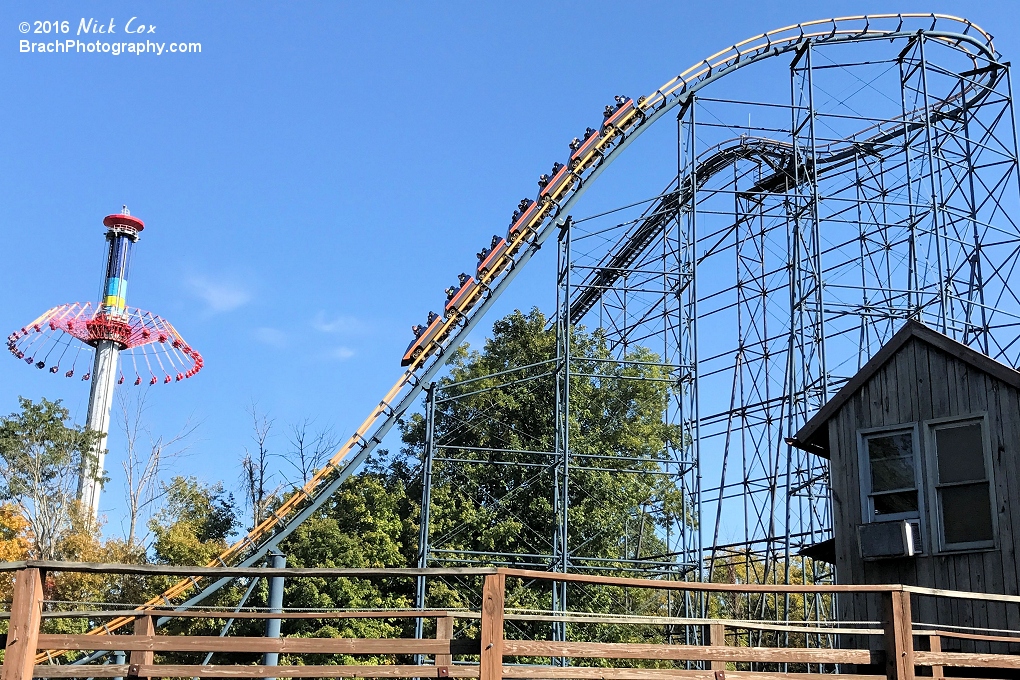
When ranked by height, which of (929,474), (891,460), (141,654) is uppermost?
(891,460)

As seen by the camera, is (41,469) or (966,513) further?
(41,469)

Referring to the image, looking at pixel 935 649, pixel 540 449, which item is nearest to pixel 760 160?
pixel 540 449

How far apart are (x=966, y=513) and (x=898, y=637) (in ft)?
11.7

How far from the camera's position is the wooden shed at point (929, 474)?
1042cm

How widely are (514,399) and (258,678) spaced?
2498cm

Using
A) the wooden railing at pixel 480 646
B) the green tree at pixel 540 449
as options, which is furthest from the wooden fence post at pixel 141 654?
the green tree at pixel 540 449

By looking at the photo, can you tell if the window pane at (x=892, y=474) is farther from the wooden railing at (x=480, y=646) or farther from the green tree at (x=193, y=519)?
the green tree at (x=193, y=519)

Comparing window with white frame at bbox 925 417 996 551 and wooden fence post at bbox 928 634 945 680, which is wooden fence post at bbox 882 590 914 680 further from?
window with white frame at bbox 925 417 996 551

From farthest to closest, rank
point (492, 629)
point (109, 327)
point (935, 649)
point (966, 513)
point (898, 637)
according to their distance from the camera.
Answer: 1. point (109, 327)
2. point (966, 513)
3. point (935, 649)
4. point (898, 637)
5. point (492, 629)

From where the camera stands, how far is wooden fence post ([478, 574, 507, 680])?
686 cm

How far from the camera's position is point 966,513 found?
10.7m

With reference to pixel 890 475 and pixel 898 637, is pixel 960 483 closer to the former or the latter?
pixel 890 475

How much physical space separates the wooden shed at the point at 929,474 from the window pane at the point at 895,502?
1 centimetres

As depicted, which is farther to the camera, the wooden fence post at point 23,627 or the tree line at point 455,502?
the tree line at point 455,502
